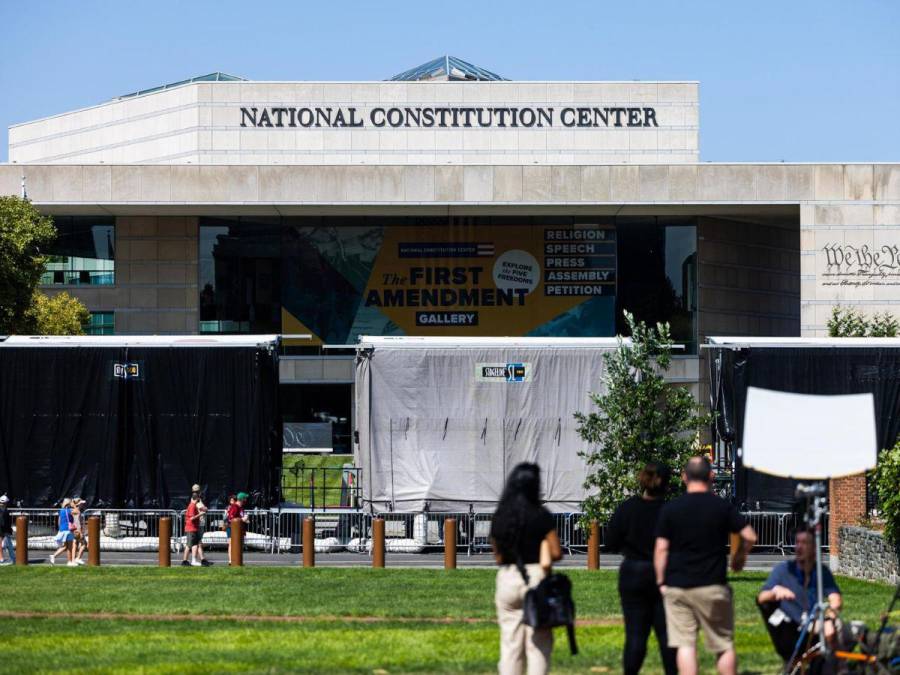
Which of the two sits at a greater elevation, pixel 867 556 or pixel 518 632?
pixel 518 632

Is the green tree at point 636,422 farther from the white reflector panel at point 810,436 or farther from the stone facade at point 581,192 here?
the stone facade at point 581,192

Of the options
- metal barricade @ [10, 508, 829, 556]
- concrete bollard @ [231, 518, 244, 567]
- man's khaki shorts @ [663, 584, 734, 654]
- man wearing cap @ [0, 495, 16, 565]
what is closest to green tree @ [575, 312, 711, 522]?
metal barricade @ [10, 508, 829, 556]

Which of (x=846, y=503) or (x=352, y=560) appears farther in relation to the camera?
(x=352, y=560)

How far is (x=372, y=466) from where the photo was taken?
25.8 metres

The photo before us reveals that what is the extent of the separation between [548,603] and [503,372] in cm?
1734

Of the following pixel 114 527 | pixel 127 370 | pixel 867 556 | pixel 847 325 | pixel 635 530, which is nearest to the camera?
pixel 635 530

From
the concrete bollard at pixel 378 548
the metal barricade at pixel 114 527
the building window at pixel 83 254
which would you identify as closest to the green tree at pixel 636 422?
the concrete bollard at pixel 378 548

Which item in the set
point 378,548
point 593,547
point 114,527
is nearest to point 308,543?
point 378,548

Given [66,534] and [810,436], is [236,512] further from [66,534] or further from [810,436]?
[810,436]

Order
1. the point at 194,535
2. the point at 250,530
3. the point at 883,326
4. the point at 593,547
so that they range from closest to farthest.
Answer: the point at 593,547 < the point at 194,535 < the point at 250,530 < the point at 883,326

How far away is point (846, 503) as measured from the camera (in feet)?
72.4

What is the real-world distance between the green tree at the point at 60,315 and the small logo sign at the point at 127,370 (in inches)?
635

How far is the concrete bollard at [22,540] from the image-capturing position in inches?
916

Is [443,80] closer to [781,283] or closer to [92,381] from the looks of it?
[781,283]
